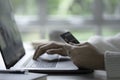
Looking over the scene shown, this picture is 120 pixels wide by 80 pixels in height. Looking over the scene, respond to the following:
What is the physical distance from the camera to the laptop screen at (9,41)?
97cm

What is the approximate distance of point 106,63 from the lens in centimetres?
91

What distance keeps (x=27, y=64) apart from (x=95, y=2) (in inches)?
81.9

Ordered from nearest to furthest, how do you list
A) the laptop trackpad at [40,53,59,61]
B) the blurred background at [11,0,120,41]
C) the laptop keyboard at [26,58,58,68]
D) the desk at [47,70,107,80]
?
1. the desk at [47,70,107,80]
2. the laptop keyboard at [26,58,58,68]
3. the laptop trackpad at [40,53,59,61]
4. the blurred background at [11,0,120,41]

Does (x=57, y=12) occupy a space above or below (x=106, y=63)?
below

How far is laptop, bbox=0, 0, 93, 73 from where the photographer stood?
0.97 metres

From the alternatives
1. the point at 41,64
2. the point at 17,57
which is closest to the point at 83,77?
the point at 41,64

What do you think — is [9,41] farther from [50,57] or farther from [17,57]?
[50,57]

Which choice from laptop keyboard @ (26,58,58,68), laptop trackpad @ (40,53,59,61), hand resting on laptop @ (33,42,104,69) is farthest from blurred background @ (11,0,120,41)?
hand resting on laptop @ (33,42,104,69)

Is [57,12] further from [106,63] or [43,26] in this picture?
[106,63]

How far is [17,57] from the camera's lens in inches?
44.0

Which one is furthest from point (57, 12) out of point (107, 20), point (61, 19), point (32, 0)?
point (107, 20)

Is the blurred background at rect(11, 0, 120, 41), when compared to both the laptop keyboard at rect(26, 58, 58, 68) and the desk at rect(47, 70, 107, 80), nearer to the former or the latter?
the laptop keyboard at rect(26, 58, 58, 68)

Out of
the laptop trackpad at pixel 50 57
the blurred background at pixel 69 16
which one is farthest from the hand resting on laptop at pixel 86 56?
the blurred background at pixel 69 16

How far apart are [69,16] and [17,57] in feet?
6.79
